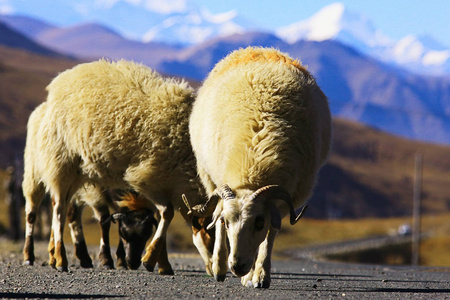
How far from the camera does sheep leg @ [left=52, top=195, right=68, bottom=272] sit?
33.2ft

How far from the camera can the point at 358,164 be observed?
13850cm

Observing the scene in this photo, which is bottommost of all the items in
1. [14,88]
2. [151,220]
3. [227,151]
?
[151,220]

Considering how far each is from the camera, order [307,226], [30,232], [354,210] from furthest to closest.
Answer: [354,210]
[307,226]
[30,232]

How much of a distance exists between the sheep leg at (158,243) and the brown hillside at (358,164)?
80.3m

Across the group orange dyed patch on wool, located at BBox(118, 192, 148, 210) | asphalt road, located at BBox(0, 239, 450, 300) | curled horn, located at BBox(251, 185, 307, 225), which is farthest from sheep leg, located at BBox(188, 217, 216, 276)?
curled horn, located at BBox(251, 185, 307, 225)

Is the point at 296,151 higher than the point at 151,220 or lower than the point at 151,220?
higher

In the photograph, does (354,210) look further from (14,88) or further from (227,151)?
(227,151)

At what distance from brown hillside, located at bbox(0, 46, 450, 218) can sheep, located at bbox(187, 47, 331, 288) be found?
8130 centimetres

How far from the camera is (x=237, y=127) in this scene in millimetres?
8281

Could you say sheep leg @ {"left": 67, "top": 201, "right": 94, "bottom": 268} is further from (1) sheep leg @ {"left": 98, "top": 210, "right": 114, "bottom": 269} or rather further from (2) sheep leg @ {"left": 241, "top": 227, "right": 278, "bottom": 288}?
(2) sheep leg @ {"left": 241, "top": 227, "right": 278, "bottom": 288}

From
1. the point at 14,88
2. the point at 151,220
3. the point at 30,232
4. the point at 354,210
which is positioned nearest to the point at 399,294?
the point at 151,220

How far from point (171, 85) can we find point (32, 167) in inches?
107

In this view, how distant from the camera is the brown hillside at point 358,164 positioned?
Result: 106m

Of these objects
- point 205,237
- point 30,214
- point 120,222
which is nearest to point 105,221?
point 120,222
